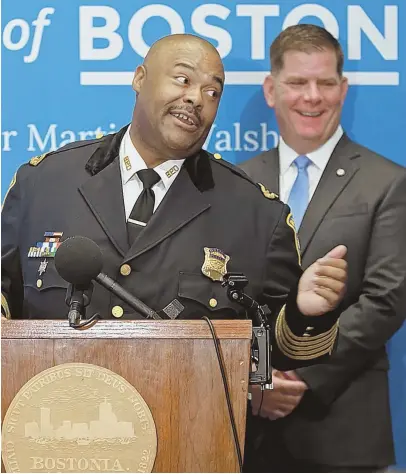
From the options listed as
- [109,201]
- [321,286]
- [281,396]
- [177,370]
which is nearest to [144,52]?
[109,201]

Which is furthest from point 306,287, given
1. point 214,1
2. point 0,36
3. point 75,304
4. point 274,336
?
point 0,36

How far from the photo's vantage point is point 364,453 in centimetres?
285

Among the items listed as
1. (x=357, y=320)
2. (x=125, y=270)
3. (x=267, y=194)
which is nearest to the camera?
(x=125, y=270)

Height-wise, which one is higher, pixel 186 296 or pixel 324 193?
pixel 324 193

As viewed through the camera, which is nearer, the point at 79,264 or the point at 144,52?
the point at 79,264

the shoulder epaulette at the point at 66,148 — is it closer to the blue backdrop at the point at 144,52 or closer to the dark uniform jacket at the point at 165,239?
the dark uniform jacket at the point at 165,239

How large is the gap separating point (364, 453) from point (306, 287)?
0.86m

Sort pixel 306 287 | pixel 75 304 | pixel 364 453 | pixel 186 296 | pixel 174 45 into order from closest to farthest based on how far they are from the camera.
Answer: pixel 75 304, pixel 306 287, pixel 186 296, pixel 174 45, pixel 364 453

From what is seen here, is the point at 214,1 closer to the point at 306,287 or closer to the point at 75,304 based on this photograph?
the point at 306,287

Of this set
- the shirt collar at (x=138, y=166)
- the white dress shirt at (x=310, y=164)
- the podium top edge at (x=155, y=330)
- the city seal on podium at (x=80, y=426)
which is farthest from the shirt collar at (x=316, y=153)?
the city seal on podium at (x=80, y=426)

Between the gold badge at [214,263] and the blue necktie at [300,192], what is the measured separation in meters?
0.44

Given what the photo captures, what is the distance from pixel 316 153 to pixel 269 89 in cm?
27

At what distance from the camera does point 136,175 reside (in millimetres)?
2623

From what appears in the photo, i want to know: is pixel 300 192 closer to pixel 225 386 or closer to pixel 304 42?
pixel 304 42
